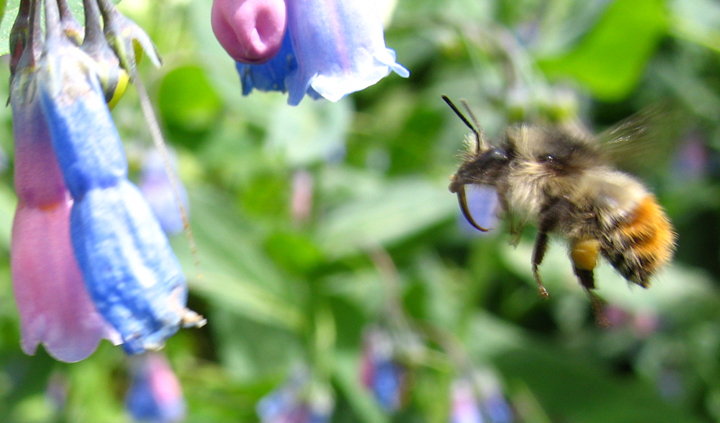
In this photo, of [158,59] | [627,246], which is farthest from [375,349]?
[158,59]

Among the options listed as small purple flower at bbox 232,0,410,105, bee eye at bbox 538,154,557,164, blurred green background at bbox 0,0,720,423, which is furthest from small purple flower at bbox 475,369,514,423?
small purple flower at bbox 232,0,410,105

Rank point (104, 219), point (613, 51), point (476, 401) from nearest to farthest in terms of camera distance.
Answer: point (104, 219) < point (476, 401) < point (613, 51)

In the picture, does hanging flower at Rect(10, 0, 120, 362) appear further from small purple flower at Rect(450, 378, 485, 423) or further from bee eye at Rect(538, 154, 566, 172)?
small purple flower at Rect(450, 378, 485, 423)

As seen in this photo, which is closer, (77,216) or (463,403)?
(77,216)

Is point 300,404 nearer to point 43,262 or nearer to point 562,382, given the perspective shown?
point 562,382

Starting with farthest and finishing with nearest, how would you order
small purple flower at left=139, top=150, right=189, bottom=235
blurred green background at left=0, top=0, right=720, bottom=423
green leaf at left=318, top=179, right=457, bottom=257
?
green leaf at left=318, top=179, right=457, bottom=257
blurred green background at left=0, top=0, right=720, bottom=423
small purple flower at left=139, top=150, right=189, bottom=235

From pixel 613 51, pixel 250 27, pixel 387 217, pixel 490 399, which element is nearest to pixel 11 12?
pixel 250 27

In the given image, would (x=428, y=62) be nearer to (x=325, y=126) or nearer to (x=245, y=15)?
(x=325, y=126)
